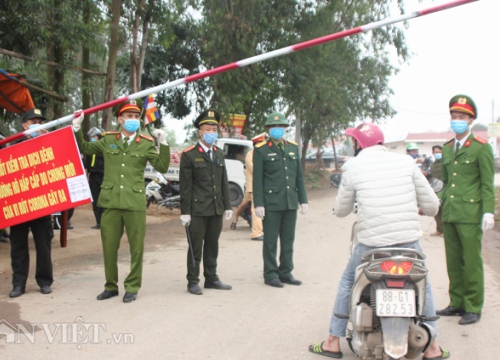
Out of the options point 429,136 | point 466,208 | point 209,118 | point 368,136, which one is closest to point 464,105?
point 466,208

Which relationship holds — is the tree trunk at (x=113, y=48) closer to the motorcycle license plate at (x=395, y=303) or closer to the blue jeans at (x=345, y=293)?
the blue jeans at (x=345, y=293)

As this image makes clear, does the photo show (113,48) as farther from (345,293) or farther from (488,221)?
(345,293)

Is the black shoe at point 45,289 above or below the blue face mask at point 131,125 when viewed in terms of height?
below

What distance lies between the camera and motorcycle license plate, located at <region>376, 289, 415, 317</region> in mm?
4047

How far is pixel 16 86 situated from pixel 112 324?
4290 mm

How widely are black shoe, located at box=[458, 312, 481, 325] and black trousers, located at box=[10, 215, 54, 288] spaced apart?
4.14 metres

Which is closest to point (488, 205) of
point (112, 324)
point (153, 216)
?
point (112, 324)

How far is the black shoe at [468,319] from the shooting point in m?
5.59

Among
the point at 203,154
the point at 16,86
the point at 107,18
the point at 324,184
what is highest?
the point at 107,18

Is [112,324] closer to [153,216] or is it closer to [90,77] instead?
[153,216]

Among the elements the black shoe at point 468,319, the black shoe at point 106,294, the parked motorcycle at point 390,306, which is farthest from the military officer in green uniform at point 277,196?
the parked motorcycle at point 390,306

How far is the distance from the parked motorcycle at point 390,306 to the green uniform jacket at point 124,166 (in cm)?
278

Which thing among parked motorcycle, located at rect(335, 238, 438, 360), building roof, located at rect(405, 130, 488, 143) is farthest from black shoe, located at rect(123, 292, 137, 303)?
building roof, located at rect(405, 130, 488, 143)

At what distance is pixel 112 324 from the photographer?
5.45m
